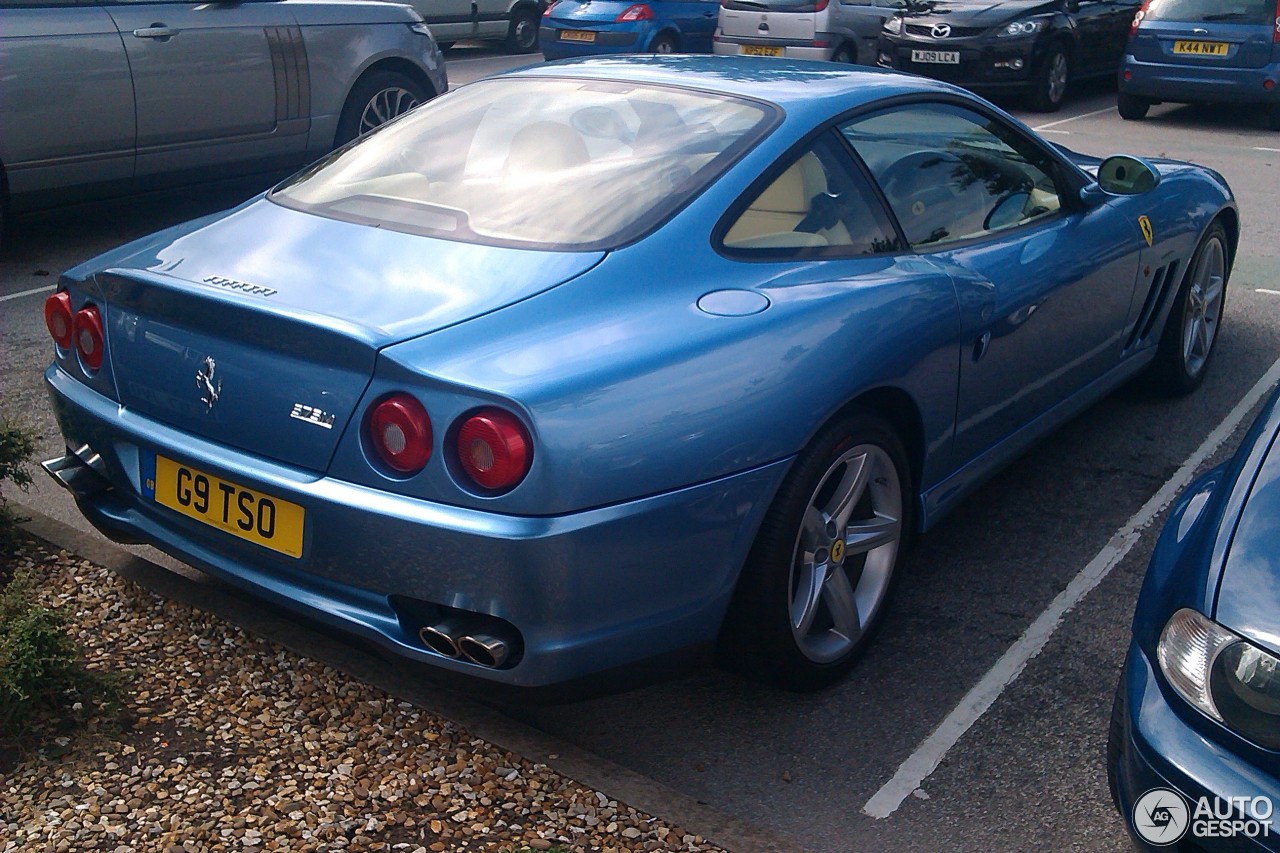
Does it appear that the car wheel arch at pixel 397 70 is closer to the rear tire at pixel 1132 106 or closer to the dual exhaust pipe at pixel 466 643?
the dual exhaust pipe at pixel 466 643

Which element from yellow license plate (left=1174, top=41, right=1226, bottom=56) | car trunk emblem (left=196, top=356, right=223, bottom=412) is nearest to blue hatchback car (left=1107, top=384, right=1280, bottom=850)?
car trunk emblem (left=196, top=356, right=223, bottom=412)

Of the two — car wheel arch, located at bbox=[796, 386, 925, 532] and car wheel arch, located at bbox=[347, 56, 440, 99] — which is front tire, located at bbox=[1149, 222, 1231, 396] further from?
car wheel arch, located at bbox=[347, 56, 440, 99]

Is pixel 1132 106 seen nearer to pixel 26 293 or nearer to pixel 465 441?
pixel 26 293

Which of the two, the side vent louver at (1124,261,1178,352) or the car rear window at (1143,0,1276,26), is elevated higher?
the car rear window at (1143,0,1276,26)

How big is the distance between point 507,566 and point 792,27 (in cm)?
1241

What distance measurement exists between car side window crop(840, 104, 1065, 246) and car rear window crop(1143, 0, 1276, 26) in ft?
32.5

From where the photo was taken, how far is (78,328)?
319 cm

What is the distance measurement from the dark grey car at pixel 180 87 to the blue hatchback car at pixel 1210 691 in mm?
5990

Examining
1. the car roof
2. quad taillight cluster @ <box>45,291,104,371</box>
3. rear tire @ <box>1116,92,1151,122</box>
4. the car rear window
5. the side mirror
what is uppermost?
the car roof

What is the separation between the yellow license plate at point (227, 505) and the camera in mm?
2744

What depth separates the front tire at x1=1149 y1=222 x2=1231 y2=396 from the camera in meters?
5.11

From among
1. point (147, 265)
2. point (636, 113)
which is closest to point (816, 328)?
point (636, 113)

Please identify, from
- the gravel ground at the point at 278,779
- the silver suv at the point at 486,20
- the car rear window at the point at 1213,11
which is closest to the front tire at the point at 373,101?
the gravel ground at the point at 278,779

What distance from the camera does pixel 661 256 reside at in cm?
300
